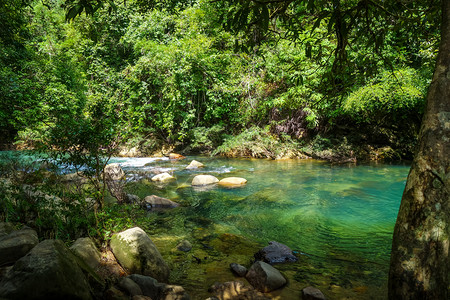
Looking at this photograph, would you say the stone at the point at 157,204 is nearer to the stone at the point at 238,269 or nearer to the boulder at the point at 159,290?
the stone at the point at 238,269

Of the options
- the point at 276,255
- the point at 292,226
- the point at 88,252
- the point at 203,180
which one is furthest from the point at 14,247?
the point at 203,180

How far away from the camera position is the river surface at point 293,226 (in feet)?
10.7

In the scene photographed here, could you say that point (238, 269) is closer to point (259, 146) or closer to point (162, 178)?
point (162, 178)

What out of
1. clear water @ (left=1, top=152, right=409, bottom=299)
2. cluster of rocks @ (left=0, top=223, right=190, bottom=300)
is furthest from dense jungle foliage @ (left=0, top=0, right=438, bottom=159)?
cluster of rocks @ (left=0, top=223, right=190, bottom=300)

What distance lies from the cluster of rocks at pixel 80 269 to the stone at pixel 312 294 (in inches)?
51.3

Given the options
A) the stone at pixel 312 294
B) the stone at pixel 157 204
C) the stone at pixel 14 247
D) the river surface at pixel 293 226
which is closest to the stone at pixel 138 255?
the river surface at pixel 293 226

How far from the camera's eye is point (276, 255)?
12.2 ft

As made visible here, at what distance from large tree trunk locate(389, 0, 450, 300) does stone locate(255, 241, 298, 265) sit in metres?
1.95

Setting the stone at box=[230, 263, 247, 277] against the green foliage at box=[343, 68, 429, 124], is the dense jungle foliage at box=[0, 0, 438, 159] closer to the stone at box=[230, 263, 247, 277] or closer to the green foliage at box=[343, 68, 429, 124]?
the green foliage at box=[343, 68, 429, 124]

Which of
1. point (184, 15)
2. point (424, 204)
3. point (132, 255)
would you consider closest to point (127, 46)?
point (184, 15)

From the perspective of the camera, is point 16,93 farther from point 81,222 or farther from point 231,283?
point 231,283

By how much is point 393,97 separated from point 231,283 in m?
12.2

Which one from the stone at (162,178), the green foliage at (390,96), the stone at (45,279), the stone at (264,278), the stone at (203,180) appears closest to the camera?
the stone at (45,279)

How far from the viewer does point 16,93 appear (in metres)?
7.13
